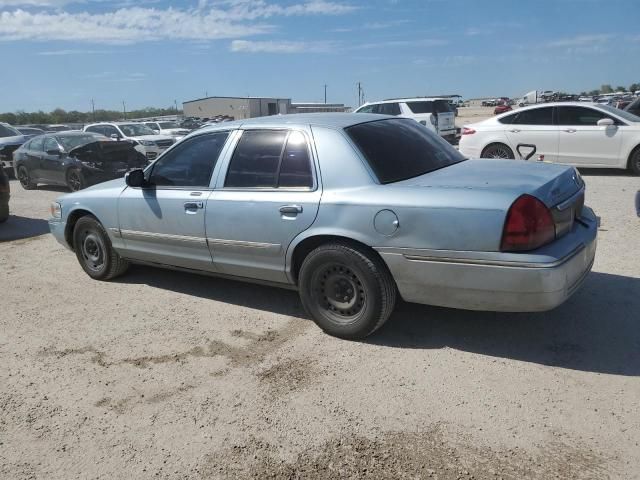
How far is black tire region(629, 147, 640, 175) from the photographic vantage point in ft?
35.5

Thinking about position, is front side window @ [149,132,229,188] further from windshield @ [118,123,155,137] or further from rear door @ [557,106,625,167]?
windshield @ [118,123,155,137]

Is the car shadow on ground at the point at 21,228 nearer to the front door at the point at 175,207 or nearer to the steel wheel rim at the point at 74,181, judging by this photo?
the steel wheel rim at the point at 74,181

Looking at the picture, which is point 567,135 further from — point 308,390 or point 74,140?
point 74,140

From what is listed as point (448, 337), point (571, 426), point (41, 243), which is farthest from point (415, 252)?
point (41, 243)

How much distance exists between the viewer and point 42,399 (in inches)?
142

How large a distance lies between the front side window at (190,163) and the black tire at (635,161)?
9218 millimetres

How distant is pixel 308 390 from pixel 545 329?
6.13ft

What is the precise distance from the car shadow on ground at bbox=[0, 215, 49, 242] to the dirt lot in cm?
396

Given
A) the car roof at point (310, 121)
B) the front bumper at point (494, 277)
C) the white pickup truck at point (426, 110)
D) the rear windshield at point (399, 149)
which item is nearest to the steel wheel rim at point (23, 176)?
the white pickup truck at point (426, 110)

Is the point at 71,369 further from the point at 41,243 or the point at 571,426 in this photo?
the point at 41,243

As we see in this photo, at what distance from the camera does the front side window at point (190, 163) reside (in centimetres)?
479

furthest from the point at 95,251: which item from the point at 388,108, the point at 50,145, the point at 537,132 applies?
the point at 388,108

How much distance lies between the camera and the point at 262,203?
4316 mm

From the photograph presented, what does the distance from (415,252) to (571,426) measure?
4.38 feet
